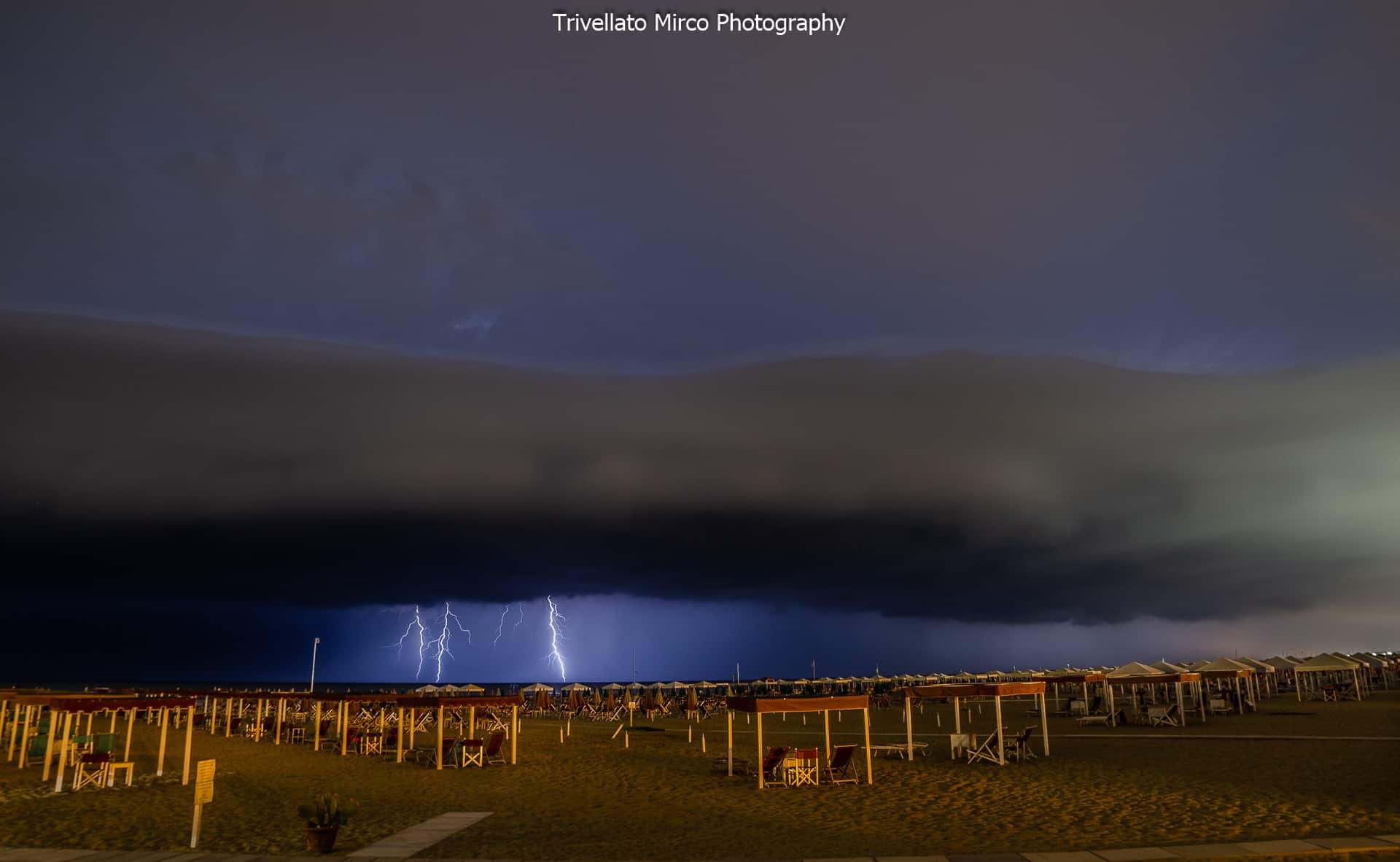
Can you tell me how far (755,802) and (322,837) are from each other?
30.6ft

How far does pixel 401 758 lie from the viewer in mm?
27781

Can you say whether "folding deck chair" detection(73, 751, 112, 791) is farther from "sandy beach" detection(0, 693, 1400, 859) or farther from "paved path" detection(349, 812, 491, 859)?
"paved path" detection(349, 812, 491, 859)

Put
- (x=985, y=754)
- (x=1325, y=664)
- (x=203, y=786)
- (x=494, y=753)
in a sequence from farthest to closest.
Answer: (x=1325, y=664), (x=494, y=753), (x=985, y=754), (x=203, y=786)

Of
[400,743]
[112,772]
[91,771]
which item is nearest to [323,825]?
[112,772]

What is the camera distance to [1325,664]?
1924 inches

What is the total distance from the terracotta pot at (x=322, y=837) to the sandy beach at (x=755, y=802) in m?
0.65

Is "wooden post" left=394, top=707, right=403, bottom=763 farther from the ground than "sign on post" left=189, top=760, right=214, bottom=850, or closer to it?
closer to it

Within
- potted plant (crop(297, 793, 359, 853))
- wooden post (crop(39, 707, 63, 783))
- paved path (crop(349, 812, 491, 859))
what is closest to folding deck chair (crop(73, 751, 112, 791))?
wooden post (crop(39, 707, 63, 783))

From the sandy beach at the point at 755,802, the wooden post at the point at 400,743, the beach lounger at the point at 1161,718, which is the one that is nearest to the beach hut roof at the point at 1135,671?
the beach lounger at the point at 1161,718

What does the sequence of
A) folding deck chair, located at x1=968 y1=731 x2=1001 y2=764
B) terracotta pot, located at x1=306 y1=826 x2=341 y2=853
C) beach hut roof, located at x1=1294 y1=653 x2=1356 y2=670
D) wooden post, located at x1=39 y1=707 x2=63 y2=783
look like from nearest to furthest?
terracotta pot, located at x1=306 y1=826 x2=341 y2=853 → wooden post, located at x1=39 y1=707 x2=63 y2=783 → folding deck chair, located at x1=968 y1=731 x2=1001 y2=764 → beach hut roof, located at x1=1294 y1=653 x2=1356 y2=670

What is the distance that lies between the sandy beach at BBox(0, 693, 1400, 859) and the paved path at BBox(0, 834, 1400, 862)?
2.04 ft

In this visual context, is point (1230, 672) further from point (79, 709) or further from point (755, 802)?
point (79, 709)

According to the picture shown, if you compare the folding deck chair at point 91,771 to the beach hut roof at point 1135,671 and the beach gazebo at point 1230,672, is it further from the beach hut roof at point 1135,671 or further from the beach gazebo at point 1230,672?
the beach gazebo at point 1230,672

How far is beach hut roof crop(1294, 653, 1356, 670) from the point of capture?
47.6 meters
